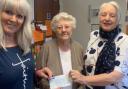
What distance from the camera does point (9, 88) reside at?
5.30 feet

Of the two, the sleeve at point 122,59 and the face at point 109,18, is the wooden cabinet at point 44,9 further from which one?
the sleeve at point 122,59

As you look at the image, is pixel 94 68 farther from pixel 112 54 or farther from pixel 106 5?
pixel 106 5

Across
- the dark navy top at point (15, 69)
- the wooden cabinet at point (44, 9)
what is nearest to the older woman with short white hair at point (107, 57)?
the dark navy top at point (15, 69)

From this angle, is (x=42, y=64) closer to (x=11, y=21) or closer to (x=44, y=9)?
(x=11, y=21)

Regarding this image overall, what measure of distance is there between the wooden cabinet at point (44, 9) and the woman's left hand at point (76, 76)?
87.8 inches

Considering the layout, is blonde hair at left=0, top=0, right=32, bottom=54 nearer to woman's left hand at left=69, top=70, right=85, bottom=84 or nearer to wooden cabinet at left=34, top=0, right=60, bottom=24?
Result: woman's left hand at left=69, top=70, right=85, bottom=84

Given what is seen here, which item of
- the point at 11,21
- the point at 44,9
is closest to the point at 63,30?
the point at 11,21

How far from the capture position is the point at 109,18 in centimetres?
203

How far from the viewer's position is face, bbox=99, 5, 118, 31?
79.6 inches

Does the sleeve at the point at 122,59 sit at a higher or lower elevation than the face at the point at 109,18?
lower

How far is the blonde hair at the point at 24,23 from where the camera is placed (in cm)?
159

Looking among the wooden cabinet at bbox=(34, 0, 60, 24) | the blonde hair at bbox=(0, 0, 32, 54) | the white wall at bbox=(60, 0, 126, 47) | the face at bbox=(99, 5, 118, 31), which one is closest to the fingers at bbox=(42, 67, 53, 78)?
the blonde hair at bbox=(0, 0, 32, 54)

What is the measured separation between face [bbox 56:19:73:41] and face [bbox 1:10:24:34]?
517 millimetres

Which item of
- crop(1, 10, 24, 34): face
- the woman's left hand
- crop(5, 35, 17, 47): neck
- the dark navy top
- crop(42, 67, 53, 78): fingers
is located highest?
crop(1, 10, 24, 34): face
